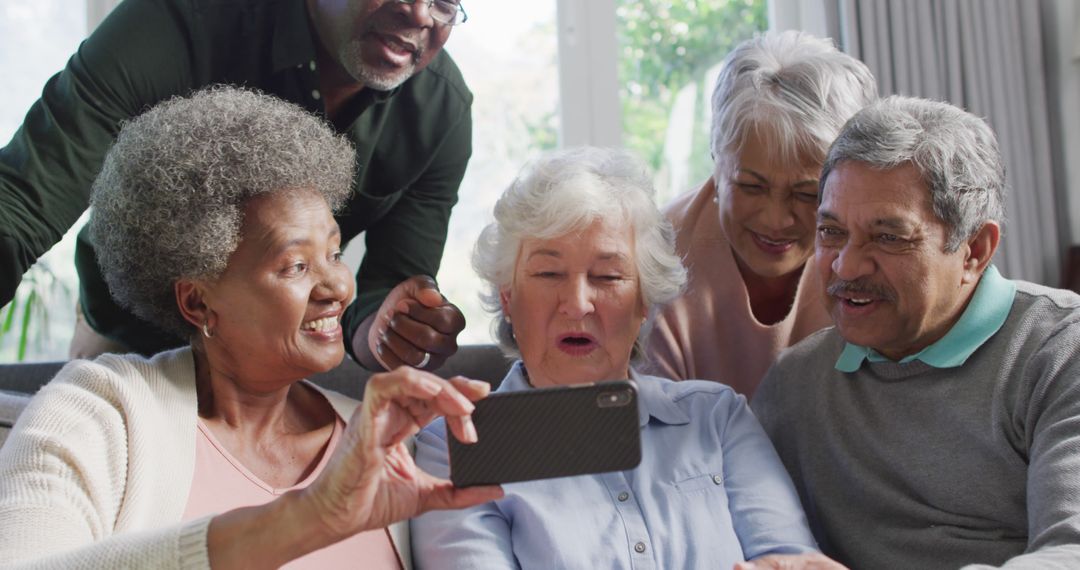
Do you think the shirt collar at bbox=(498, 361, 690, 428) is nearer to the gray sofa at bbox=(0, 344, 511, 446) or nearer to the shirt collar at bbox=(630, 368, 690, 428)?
the shirt collar at bbox=(630, 368, 690, 428)

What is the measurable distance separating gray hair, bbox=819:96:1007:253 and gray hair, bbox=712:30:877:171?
10.5 inches

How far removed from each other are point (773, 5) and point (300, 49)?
255 centimetres

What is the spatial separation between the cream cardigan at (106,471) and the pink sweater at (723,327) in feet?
2.44

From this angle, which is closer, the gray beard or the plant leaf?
the gray beard

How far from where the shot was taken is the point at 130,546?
1.28 metres

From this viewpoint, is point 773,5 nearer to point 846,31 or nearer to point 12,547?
point 846,31

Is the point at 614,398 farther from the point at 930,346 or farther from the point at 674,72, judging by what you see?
the point at 674,72

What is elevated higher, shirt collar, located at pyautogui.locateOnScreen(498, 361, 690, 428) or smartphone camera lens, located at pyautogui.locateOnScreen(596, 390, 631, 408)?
smartphone camera lens, located at pyautogui.locateOnScreen(596, 390, 631, 408)

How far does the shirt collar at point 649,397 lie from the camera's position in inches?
70.7

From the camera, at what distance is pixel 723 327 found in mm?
2207

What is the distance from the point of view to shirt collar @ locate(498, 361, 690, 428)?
1.80 metres

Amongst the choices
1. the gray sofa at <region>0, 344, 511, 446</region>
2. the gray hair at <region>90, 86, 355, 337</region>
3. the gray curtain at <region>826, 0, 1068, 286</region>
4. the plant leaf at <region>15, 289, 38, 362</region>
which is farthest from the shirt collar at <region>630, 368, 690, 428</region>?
the gray curtain at <region>826, 0, 1068, 286</region>

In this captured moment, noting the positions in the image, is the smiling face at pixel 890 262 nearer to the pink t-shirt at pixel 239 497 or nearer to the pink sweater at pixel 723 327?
the pink sweater at pixel 723 327

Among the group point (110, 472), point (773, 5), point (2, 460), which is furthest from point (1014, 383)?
point (773, 5)
